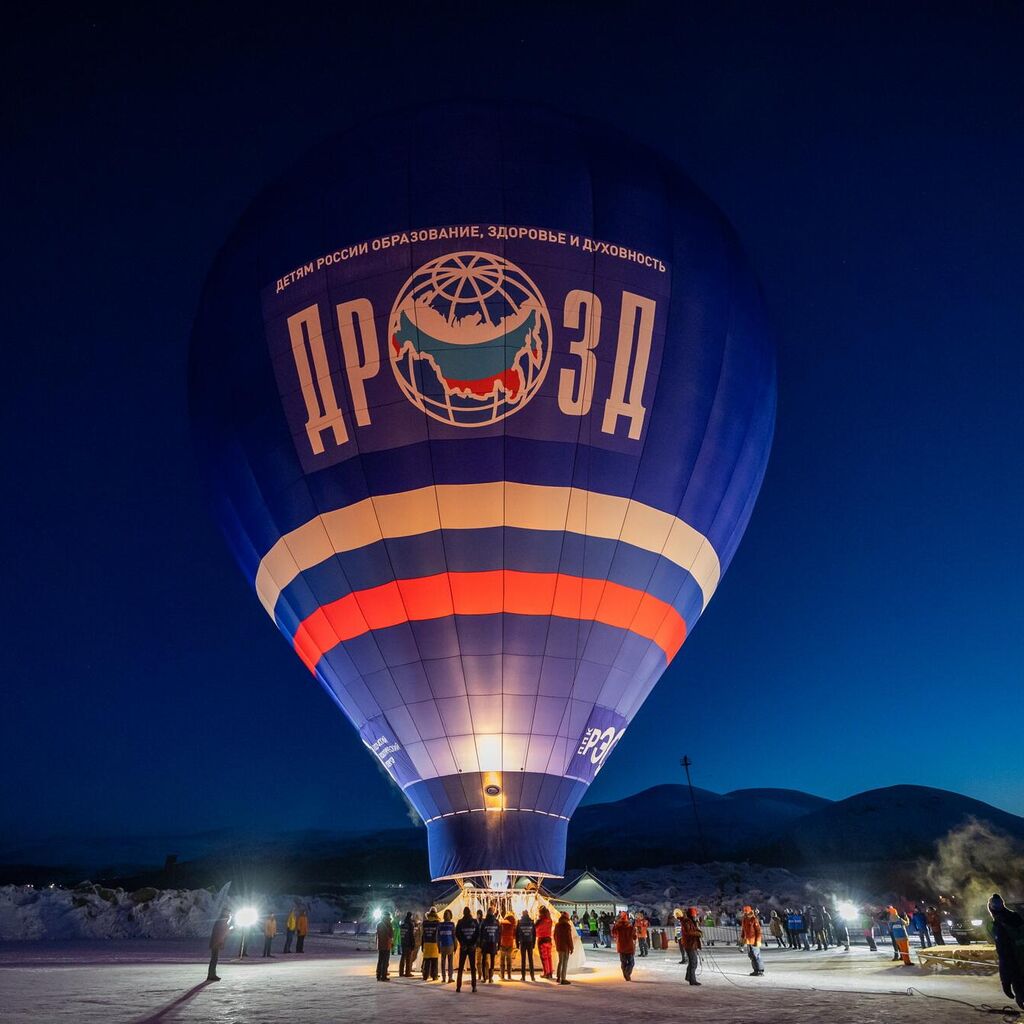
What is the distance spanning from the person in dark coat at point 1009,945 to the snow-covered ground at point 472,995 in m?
0.30

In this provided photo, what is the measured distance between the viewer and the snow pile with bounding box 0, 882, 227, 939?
29109 millimetres

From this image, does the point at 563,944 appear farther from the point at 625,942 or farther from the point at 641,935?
the point at 641,935

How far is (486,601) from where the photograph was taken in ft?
45.2

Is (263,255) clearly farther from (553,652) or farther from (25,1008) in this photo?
(25,1008)

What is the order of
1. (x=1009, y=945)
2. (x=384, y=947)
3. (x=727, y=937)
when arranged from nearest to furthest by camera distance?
(x=1009, y=945), (x=384, y=947), (x=727, y=937)

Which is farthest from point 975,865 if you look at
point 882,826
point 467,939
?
point 467,939

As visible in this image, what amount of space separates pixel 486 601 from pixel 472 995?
5.60m

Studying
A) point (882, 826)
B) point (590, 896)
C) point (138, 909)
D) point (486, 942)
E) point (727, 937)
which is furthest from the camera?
point (882, 826)

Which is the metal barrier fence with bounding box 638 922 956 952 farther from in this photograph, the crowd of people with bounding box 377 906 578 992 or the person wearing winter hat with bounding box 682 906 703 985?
the person wearing winter hat with bounding box 682 906 703 985

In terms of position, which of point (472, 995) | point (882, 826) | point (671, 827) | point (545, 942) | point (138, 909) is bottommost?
point (472, 995)

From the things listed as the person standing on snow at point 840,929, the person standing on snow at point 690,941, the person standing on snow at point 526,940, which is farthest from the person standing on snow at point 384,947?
the person standing on snow at point 840,929

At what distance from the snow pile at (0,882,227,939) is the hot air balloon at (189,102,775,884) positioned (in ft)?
69.8

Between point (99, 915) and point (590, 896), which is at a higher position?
point (590, 896)

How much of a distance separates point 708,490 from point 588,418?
9.86 ft
